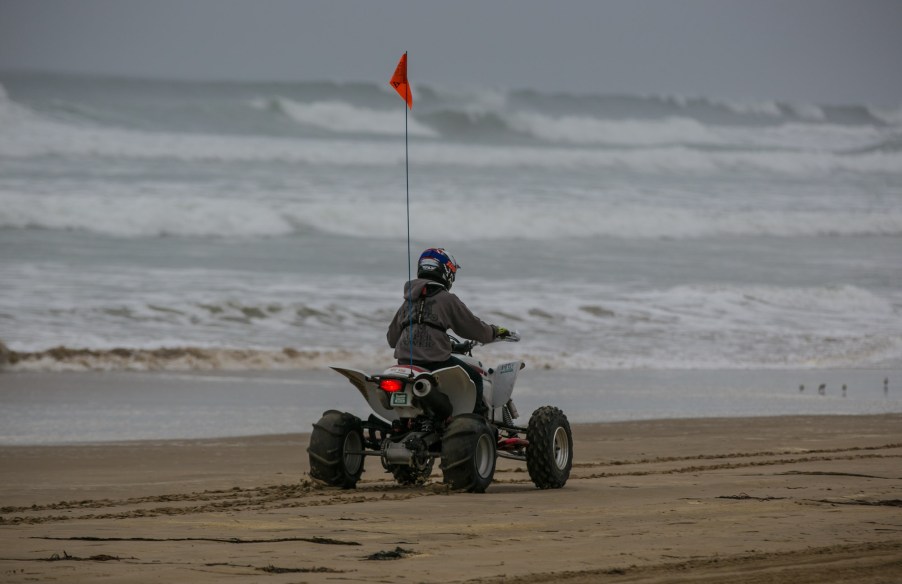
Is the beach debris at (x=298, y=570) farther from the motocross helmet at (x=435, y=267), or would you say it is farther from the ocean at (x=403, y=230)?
the ocean at (x=403, y=230)

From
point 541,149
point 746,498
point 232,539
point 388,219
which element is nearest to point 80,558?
point 232,539

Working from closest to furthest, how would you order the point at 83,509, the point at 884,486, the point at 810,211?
the point at 83,509 → the point at 884,486 → the point at 810,211

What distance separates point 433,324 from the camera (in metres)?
9.15

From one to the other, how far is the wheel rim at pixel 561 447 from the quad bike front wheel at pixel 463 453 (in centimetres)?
71

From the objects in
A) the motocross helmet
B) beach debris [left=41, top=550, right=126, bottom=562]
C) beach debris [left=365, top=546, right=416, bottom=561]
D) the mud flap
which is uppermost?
the motocross helmet

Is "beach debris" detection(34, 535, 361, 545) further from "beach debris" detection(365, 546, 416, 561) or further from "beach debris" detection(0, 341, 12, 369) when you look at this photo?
"beach debris" detection(0, 341, 12, 369)

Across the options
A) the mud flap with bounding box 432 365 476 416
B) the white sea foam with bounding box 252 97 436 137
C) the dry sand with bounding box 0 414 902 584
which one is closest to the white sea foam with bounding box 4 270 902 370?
the dry sand with bounding box 0 414 902 584

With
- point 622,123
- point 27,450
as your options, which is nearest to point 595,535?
point 27,450

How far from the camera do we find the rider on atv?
914 centimetres

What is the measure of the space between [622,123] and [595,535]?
223 feet

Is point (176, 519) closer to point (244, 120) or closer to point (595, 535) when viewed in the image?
point (595, 535)

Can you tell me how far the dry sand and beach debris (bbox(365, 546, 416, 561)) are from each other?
0.5 inches

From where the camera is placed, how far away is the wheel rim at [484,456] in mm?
8961

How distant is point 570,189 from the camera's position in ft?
146
